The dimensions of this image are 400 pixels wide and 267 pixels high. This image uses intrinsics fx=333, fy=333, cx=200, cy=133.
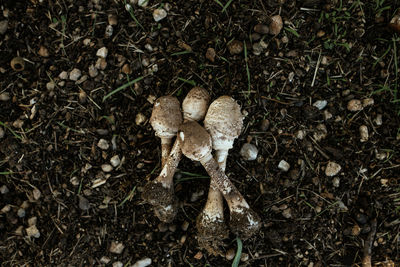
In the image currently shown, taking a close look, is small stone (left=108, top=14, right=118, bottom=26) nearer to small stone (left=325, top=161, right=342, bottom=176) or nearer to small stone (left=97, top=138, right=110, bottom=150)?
small stone (left=97, top=138, right=110, bottom=150)

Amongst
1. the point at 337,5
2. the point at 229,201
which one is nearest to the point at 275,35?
the point at 337,5

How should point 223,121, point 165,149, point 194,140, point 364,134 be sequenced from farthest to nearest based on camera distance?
point 364,134
point 165,149
point 223,121
point 194,140

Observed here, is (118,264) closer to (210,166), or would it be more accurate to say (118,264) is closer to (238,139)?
(210,166)

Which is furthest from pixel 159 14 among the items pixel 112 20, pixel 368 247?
pixel 368 247

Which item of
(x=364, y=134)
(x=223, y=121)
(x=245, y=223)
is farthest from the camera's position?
(x=364, y=134)

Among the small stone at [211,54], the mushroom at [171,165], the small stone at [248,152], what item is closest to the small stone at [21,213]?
the mushroom at [171,165]

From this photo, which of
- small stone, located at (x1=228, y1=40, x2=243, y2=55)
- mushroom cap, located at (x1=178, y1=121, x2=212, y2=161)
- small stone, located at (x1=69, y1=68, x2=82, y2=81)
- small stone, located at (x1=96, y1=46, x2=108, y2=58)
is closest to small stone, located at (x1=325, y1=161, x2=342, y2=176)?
mushroom cap, located at (x1=178, y1=121, x2=212, y2=161)

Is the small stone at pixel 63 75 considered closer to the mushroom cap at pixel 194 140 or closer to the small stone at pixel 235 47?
the mushroom cap at pixel 194 140
